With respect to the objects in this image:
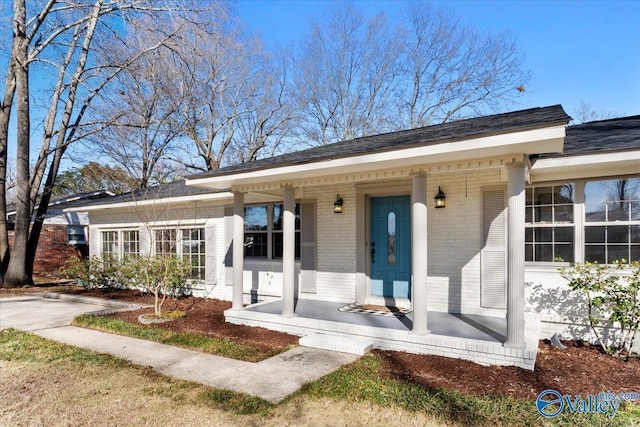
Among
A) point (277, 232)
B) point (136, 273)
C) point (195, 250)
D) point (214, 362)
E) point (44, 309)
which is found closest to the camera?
point (214, 362)

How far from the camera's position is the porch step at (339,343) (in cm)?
548

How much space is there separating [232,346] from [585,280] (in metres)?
5.15

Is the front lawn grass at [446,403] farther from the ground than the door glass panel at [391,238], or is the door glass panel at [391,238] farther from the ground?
the door glass panel at [391,238]

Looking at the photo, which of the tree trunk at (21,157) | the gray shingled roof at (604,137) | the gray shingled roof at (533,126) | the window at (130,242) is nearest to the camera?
the gray shingled roof at (533,126)

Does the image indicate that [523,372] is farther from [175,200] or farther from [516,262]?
[175,200]

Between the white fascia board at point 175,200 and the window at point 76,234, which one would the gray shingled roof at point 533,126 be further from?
the window at point 76,234

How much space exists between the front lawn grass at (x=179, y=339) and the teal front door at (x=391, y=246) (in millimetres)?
2698

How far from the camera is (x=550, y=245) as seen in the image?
6340 millimetres

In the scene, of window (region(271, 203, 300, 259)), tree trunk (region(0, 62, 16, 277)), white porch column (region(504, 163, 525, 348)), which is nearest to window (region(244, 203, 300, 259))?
window (region(271, 203, 300, 259))

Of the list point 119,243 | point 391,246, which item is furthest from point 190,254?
point 391,246

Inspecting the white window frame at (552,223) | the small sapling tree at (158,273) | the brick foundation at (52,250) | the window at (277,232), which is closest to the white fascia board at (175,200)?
the window at (277,232)

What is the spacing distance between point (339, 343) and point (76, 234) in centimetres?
2014

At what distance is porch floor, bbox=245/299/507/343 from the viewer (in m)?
5.55

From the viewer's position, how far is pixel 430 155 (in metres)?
4.97
